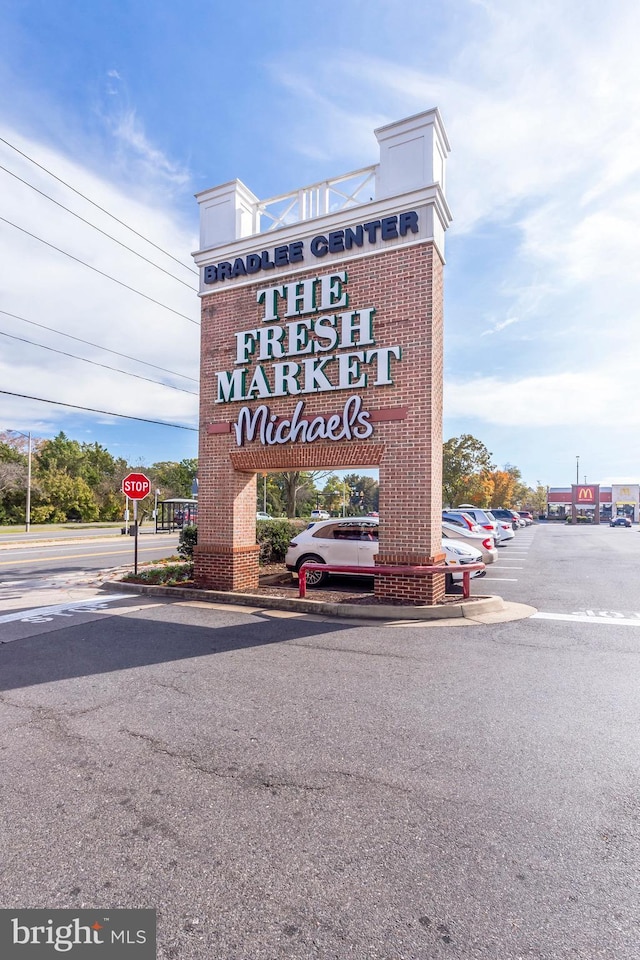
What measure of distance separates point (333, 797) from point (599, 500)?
8644 cm

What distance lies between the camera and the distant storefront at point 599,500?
77.2 meters

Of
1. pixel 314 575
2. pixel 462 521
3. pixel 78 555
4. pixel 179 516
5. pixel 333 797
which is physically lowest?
pixel 78 555

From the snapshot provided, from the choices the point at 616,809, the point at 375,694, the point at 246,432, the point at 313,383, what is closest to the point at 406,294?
the point at 313,383

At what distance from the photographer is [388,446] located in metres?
9.23

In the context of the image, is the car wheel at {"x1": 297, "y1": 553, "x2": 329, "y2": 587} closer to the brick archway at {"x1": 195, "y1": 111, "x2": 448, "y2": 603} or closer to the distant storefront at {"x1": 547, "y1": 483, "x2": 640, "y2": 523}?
the brick archway at {"x1": 195, "y1": 111, "x2": 448, "y2": 603}

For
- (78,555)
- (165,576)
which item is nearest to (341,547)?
(165,576)

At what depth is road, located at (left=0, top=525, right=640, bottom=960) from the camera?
2.23 m

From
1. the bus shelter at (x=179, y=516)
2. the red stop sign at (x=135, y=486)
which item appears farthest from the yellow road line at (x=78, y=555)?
the bus shelter at (x=179, y=516)

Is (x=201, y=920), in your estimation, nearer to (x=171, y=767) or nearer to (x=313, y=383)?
(x=171, y=767)

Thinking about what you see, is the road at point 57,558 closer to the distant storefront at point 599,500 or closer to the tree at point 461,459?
the tree at point 461,459

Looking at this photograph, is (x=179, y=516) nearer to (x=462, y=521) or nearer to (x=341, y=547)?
(x=462, y=521)

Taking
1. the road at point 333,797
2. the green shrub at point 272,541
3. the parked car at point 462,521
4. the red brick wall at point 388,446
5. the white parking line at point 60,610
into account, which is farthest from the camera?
the parked car at point 462,521

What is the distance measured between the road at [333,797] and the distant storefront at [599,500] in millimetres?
78847

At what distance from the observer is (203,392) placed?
37.0 feet
